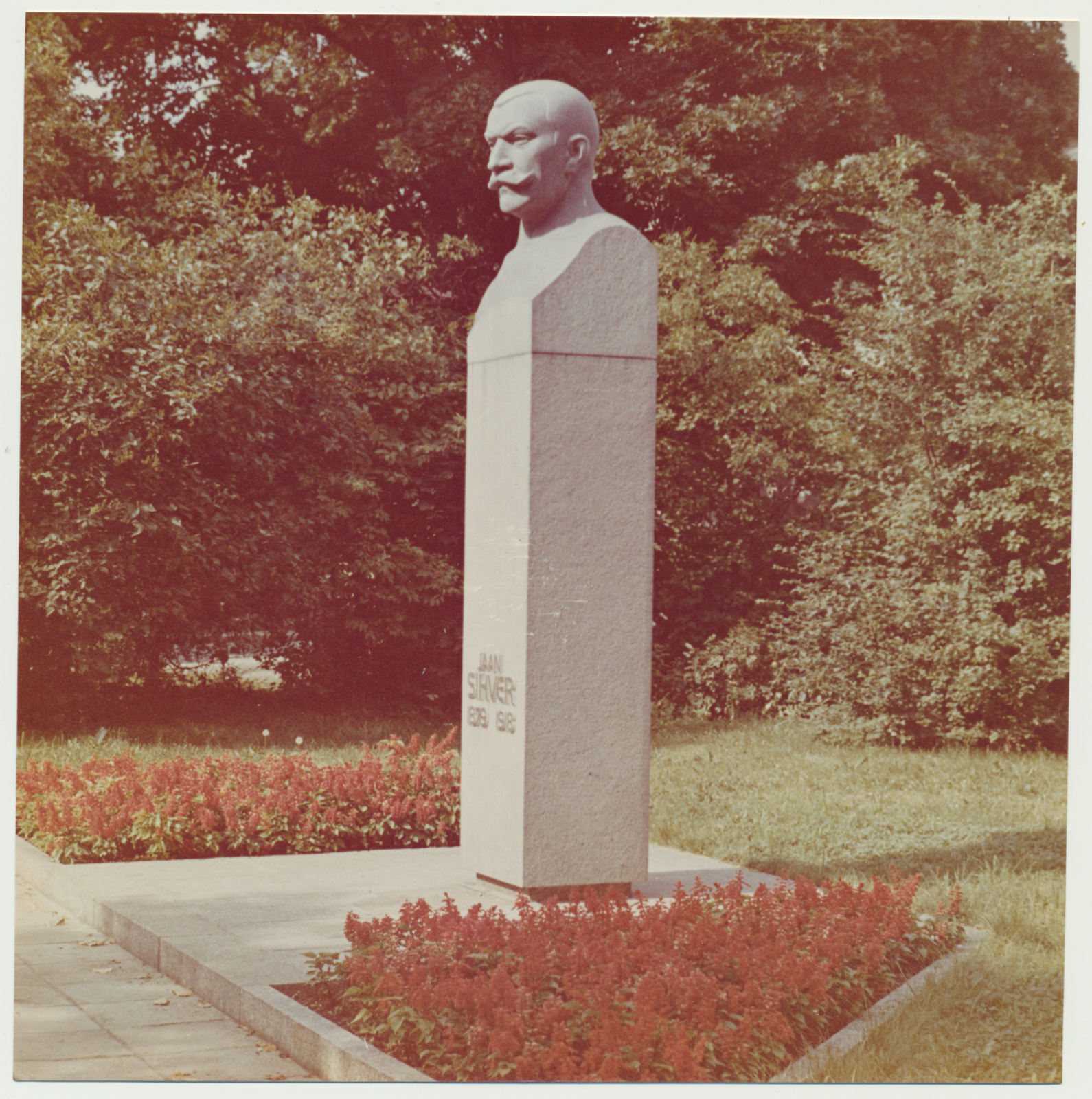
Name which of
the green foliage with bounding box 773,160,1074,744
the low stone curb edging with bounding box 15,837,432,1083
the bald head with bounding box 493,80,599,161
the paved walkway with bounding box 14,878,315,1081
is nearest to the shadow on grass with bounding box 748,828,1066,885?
the low stone curb edging with bounding box 15,837,432,1083

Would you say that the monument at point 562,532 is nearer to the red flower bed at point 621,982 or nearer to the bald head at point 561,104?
the bald head at point 561,104

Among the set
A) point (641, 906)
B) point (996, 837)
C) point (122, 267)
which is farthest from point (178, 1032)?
point (122, 267)

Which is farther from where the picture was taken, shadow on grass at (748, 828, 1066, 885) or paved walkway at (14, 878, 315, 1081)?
shadow on grass at (748, 828, 1066, 885)

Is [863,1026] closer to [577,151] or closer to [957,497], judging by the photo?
[577,151]

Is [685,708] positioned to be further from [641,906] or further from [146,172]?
[641,906]

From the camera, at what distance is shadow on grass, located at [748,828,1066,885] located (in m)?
7.68

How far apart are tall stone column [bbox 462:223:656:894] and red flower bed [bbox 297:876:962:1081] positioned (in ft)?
1.82

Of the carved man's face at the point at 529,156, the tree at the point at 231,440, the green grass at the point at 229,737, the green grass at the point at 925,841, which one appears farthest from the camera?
the tree at the point at 231,440

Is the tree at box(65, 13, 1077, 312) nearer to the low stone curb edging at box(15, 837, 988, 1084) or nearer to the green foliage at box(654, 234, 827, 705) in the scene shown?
the green foliage at box(654, 234, 827, 705)

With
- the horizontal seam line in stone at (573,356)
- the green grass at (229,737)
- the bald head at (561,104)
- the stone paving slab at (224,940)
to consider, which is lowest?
the green grass at (229,737)

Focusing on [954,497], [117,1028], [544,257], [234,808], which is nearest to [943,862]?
[234,808]

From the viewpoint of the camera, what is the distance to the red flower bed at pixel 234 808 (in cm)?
758

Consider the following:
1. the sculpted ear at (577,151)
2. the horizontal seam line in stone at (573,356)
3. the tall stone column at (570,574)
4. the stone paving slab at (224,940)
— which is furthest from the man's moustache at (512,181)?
the stone paving slab at (224,940)

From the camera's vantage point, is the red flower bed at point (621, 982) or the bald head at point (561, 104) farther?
the bald head at point (561, 104)
